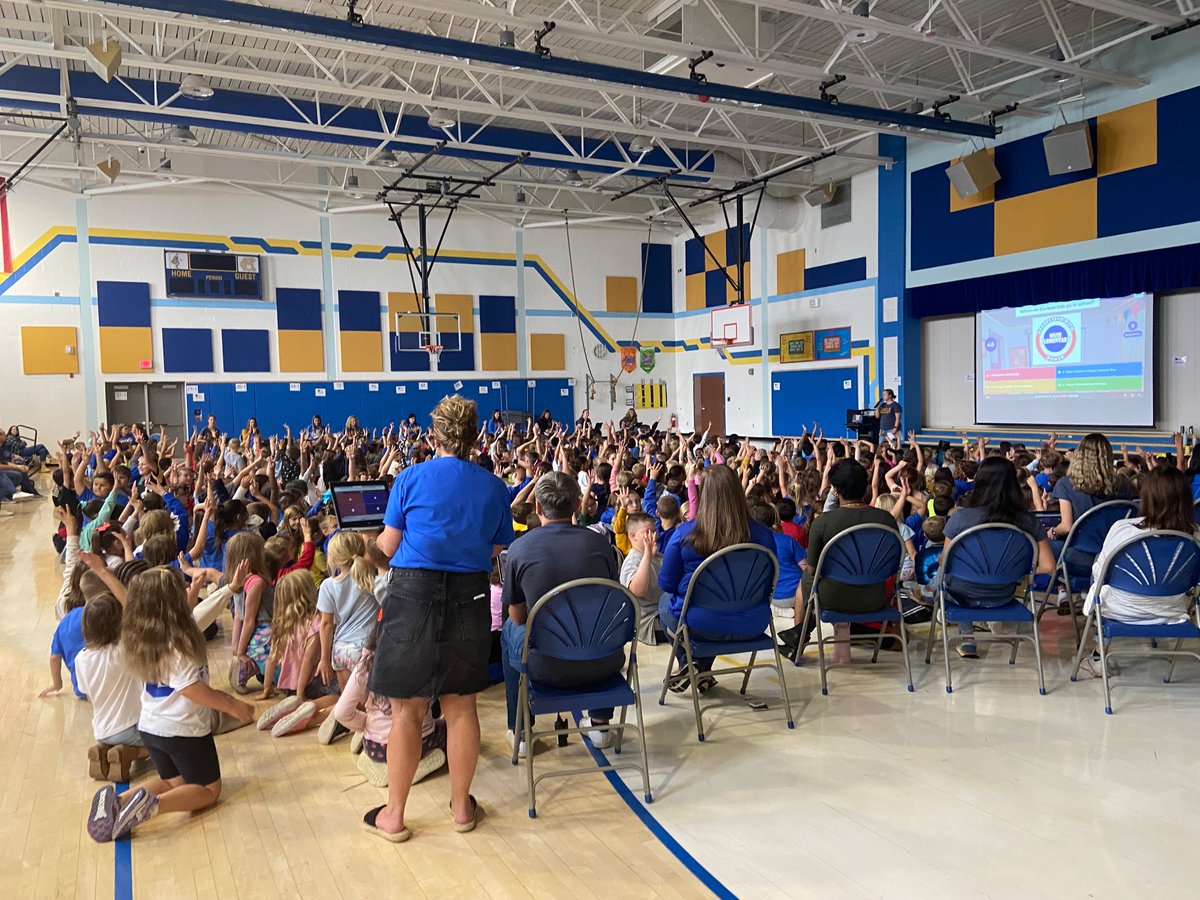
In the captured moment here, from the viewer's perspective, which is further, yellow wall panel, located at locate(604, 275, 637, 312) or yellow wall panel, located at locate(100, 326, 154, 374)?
yellow wall panel, located at locate(604, 275, 637, 312)

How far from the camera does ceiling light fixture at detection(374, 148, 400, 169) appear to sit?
597 inches

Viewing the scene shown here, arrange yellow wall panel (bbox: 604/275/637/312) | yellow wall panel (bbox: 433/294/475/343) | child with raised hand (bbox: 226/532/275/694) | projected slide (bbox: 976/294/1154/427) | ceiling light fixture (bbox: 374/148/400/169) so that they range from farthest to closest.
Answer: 1. yellow wall panel (bbox: 604/275/637/312)
2. yellow wall panel (bbox: 433/294/475/343)
3. ceiling light fixture (bbox: 374/148/400/169)
4. projected slide (bbox: 976/294/1154/427)
5. child with raised hand (bbox: 226/532/275/694)

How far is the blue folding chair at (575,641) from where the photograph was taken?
3.19 metres

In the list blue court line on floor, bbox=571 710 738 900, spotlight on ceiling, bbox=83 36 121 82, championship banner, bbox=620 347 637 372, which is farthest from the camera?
championship banner, bbox=620 347 637 372

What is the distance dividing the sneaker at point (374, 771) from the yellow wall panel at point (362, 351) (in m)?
16.4

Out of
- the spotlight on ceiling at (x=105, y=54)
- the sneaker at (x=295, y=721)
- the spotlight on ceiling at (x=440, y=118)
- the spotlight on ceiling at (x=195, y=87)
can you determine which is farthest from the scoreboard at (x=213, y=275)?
the sneaker at (x=295, y=721)

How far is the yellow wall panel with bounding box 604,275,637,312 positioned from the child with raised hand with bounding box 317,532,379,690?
18.5 meters

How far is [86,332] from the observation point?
668 inches

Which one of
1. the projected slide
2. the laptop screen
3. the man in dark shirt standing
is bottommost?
the laptop screen

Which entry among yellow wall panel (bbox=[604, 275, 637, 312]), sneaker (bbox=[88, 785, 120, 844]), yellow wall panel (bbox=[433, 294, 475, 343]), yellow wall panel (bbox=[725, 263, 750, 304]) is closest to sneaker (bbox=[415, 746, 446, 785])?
sneaker (bbox=[88, 785, 120, 844])

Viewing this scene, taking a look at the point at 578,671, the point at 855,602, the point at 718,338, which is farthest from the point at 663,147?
the point at 578,671

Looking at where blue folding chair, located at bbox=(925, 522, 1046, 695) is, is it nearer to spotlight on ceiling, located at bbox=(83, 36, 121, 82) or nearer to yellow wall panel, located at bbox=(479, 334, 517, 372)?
spotlight on ceiling, located at bbox=(83, 36, 121, 82)

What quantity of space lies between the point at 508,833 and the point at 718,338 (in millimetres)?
16006

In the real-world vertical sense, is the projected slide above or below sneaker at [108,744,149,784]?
above
